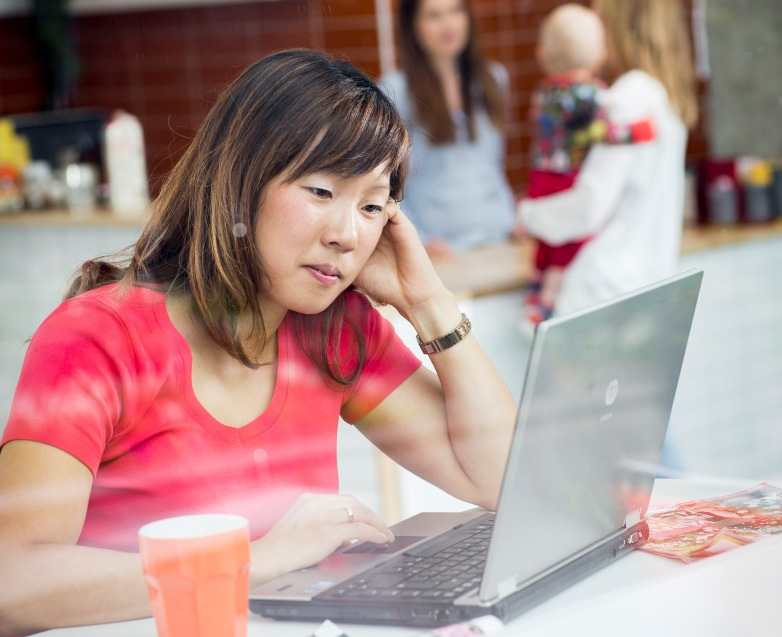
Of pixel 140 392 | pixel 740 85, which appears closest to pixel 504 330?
pixel 740 85

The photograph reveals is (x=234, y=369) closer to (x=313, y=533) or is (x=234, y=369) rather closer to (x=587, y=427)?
(x=313, y=533)

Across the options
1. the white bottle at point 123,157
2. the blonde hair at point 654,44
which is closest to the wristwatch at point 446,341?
the blonde hair at point 654,44

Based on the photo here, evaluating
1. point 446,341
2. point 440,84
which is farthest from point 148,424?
point 440,84

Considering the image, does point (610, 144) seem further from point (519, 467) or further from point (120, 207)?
point (519, 467)

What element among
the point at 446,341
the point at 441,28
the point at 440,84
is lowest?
the point at 446,341

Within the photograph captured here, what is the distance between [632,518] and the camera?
3.01 ft

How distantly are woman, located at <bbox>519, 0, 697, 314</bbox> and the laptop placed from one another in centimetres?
96

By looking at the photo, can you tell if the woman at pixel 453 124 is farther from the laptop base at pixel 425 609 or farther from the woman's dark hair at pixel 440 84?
the laptop base at pixel 425 609

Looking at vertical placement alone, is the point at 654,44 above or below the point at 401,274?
above

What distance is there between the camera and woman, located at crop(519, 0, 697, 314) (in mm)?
1938

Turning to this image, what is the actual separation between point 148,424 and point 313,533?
0.18m

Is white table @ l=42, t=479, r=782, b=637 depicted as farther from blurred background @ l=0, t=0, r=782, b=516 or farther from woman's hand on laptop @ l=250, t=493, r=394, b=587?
blurred background @ l=0, t=0, r=782, b=516

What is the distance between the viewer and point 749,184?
9.00 feet

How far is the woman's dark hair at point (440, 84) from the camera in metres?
2.16
